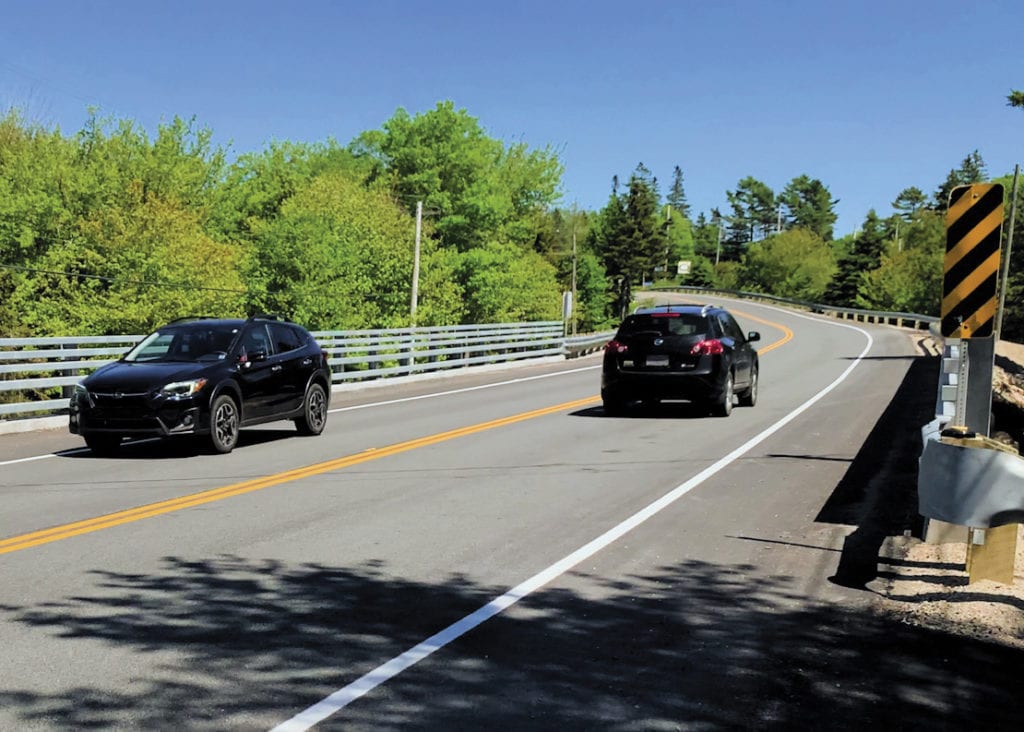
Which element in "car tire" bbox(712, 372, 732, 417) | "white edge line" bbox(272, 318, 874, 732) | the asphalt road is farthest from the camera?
"car tire" bbox(712, 372, 732, 417)

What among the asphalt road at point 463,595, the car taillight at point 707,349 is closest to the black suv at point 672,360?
the car taillight at point 707,349

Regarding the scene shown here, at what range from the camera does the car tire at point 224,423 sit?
12172 mm

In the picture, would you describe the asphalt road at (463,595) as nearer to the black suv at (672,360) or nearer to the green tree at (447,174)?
the black suv at (672,360)

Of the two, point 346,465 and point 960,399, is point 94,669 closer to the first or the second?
point 960,399

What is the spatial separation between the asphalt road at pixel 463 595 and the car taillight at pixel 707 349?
12.8 feet

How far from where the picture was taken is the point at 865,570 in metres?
6.70

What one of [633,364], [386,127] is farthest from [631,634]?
[386,127]

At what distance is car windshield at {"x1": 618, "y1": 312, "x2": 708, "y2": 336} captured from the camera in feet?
54.9

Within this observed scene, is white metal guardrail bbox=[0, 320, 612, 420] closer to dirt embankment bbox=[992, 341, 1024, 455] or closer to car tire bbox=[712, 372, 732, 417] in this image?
car tire bbox=[712, 372, 732, 417]

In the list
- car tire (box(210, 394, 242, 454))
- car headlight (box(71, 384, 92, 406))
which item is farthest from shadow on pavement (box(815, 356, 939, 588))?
car headlight (box(71, 384, 92, 406))

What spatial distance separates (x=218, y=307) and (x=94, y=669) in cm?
5003

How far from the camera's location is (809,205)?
191750 millimetres

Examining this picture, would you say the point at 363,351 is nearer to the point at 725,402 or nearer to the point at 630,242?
the point at 725,402

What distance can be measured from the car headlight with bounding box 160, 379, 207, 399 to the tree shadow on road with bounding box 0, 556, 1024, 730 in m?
5.71
